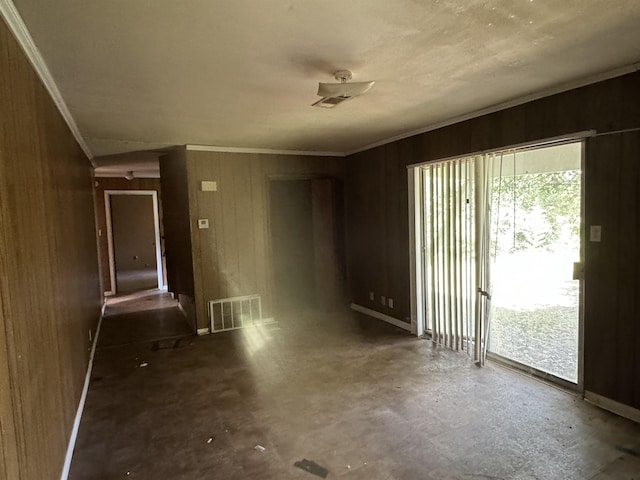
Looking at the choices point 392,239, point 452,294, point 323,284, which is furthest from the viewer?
point 323,284

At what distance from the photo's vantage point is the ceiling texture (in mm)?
1670

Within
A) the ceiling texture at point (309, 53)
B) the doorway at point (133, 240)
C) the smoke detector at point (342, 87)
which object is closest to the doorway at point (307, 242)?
the ceiling texture at point (309, 53)

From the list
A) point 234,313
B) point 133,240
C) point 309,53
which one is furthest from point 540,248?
point 133,240

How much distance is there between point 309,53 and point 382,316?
12.2ft

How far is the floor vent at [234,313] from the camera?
4797mm

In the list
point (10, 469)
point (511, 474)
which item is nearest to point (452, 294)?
point (511, 474)

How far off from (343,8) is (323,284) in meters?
4.28

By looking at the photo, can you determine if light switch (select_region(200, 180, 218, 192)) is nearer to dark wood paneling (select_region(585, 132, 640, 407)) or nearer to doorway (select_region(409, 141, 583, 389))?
doorway (select_region(409, 141, 583, 389))

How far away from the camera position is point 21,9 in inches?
61.9

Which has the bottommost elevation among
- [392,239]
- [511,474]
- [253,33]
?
[511,474]

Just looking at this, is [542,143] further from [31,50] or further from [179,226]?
[179,226]

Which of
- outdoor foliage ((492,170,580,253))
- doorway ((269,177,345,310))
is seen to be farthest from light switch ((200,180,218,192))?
outdoor foliage ((492,170,580,253))

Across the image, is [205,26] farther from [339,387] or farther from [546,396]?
[546,396]

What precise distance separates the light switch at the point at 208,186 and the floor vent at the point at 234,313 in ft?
4.55
